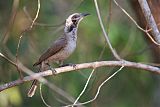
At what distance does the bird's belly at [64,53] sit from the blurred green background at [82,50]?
70.7 inches

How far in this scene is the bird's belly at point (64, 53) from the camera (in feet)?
21.8

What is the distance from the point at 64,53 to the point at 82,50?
2944 mm

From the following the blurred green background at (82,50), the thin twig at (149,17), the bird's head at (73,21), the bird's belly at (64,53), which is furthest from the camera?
the blurred green background at (82,50)

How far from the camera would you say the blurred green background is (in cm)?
891

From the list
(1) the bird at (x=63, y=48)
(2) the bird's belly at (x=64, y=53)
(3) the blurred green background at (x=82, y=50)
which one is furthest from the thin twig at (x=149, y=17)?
(3) the blurred green background at (x=82, y=50)

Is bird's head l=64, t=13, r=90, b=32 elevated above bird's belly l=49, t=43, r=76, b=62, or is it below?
above

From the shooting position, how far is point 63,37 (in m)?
6.89

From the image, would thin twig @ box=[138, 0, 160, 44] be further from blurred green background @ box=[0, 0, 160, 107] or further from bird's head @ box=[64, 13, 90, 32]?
blurred green background @ box=[0, 0, 160, 107]

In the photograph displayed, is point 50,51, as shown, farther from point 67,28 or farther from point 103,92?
point 103,92

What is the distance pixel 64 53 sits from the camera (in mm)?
6688

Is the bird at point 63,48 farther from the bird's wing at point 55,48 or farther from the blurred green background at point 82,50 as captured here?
the blurred green background at point 82,50

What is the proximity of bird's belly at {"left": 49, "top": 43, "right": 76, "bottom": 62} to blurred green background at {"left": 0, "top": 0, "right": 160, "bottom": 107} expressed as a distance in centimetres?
180

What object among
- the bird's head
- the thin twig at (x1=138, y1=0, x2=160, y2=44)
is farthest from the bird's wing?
the thin twig at (x1=138, y1=0, x2=160, y2=44)

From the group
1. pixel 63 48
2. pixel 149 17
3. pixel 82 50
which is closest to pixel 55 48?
pixel 63 48
